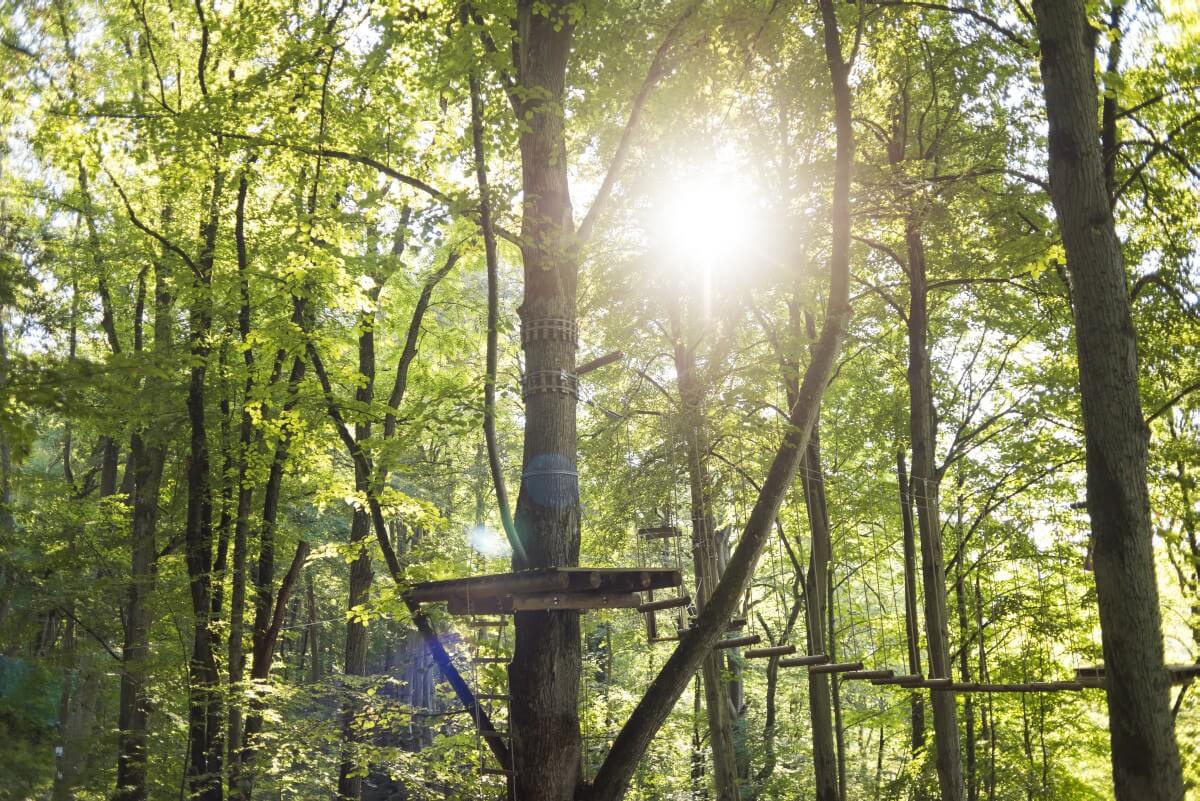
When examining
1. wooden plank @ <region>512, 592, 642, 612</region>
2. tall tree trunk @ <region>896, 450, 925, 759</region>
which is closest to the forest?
wooden plank @ <region>512, 592, 642, 612</region>

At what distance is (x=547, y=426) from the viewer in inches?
219

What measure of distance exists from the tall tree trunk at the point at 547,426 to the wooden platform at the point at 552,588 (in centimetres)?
29

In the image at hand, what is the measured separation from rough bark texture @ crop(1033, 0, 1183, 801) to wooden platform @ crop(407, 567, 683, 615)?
2331 mm

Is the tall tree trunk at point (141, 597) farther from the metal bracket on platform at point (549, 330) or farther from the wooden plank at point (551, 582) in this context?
the wooden plank at point (551, 582)

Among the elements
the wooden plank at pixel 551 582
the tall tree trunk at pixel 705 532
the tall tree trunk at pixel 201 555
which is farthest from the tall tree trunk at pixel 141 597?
the tall tree trunk at pixel 705 532

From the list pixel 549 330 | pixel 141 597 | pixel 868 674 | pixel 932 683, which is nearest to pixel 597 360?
pixel 549 330

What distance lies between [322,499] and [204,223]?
4.60 metres

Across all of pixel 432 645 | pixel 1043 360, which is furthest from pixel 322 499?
pixel 1043 360

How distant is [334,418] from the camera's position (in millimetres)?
7531

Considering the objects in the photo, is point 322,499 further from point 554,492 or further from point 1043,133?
point 1043,133

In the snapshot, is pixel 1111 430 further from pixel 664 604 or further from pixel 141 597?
pixel 141 597

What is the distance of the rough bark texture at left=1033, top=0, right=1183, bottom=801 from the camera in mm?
4211

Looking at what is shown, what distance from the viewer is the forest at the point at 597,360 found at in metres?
5.14

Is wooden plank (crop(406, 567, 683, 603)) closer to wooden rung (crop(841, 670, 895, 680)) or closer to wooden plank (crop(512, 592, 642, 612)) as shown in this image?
wooden plank (crop(512, 592, 642, 612))
